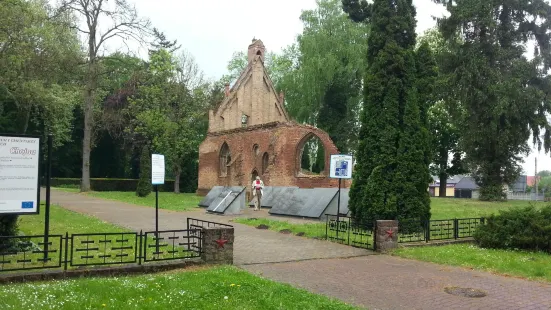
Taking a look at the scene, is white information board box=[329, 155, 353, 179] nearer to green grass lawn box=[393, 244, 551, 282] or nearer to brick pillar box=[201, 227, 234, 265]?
green grass lawn box=[393, 244, 551, 282]

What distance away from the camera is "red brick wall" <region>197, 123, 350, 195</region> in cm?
3077

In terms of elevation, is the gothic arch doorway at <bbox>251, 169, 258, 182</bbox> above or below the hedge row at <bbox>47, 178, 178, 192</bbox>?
above

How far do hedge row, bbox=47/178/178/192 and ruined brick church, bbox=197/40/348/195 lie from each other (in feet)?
36.4

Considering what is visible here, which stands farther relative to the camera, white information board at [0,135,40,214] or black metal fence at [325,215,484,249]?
black metal fence at [325,215,484,249]

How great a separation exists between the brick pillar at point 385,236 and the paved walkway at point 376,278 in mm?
413

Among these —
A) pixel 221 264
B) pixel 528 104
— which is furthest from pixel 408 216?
pixel 528 104

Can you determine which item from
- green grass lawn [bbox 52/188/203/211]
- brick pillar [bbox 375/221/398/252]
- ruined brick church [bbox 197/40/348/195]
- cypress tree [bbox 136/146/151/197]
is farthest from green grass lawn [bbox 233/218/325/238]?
cypress tree [bbox 136/146/151/197]

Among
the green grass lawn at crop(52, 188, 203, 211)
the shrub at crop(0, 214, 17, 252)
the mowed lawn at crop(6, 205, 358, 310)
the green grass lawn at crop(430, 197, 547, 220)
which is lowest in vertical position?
the green grass lawn at crop(52, 188, 203, 211)

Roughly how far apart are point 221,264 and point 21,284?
3460 millimetres

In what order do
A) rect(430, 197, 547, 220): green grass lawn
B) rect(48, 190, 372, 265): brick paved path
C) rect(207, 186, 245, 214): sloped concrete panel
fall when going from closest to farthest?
rect(48, 190, 372, 265): brick paved path
rect(430, 197, 547, 220): green grass lawn
rect(207, 186, 245, 214): sloped concrete panel

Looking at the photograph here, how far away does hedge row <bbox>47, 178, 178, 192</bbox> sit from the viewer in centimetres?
4522

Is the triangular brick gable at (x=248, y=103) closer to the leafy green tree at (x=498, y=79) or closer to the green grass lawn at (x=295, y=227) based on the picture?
the leafy green tree at (x=498, y=79)

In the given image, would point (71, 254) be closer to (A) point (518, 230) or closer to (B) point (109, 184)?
(A) point (518, 230)

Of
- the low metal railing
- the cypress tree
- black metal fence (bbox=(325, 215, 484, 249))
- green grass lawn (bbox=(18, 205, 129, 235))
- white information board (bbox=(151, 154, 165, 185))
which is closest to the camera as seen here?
the low metal railing
